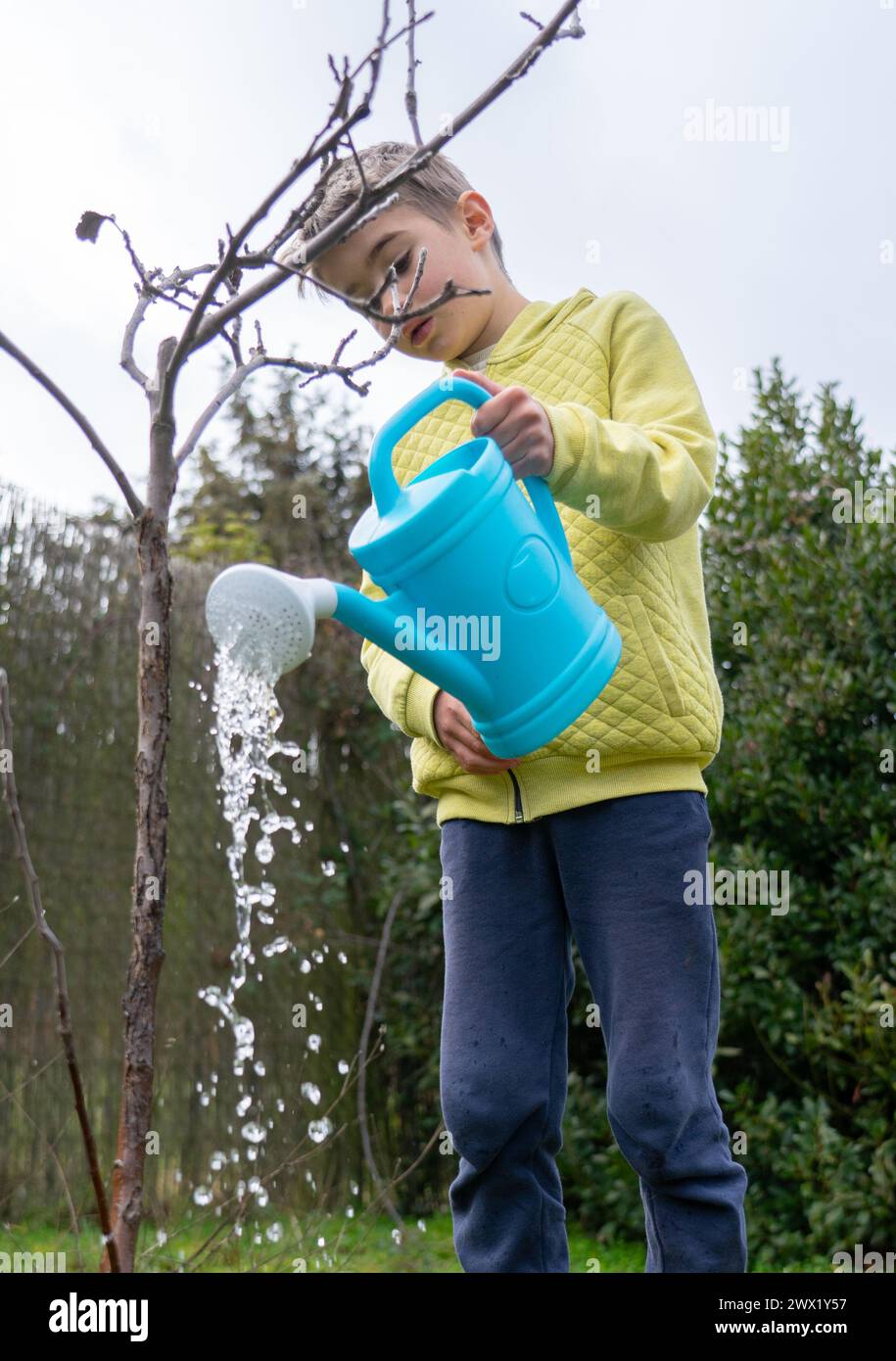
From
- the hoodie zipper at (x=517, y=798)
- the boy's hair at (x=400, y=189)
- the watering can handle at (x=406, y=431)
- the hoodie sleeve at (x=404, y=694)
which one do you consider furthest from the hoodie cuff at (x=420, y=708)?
the boy's hair at (x=400, y=189)

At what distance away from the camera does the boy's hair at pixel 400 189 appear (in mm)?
1653

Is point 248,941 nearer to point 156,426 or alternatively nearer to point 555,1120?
point 555,1120

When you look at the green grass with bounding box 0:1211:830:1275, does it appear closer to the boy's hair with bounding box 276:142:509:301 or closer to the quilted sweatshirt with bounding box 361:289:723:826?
the quilted sweatshirt with bounding box 361:289:723:826

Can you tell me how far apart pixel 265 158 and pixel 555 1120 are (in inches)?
65.7

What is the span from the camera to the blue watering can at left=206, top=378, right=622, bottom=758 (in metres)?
1.25

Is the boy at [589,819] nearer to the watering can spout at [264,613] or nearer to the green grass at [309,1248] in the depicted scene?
the watering can spout at [264,613]

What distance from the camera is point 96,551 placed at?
341 centimetres

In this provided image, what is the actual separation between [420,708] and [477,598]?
314 mm

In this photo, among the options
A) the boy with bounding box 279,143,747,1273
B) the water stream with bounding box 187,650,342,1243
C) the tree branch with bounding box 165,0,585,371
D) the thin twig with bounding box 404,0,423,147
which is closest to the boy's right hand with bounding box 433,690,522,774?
the boy with bounding box 279,143,747,1273

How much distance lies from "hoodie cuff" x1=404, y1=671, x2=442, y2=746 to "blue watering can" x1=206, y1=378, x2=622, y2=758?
0.59ft

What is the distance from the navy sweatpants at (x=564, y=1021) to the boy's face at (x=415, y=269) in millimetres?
598

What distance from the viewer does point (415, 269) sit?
1588 millimetres

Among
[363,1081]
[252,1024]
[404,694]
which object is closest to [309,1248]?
[363,1081]

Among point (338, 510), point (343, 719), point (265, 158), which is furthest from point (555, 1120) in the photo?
point (338, 510)
